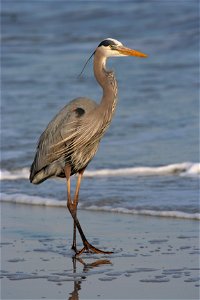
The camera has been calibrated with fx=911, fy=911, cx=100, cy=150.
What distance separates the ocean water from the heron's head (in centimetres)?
147

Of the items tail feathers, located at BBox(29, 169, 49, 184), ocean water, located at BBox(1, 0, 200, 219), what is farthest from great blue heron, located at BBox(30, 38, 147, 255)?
ocean water, located at BBox(1, 0, 200, 219)

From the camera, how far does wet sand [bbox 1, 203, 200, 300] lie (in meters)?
5.69

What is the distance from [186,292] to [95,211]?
98.7 inches

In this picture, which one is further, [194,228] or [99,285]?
[194,228]

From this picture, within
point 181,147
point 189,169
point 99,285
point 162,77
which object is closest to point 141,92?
point 162,77

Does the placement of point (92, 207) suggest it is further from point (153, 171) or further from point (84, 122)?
point (153, 171)

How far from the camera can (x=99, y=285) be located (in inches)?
229

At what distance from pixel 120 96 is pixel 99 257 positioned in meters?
7.22

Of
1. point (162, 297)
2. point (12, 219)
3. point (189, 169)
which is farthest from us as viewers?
point (189, 169)

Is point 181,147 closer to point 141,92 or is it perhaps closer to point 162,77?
point 141,92

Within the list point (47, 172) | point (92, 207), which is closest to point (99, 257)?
point (47, 172)

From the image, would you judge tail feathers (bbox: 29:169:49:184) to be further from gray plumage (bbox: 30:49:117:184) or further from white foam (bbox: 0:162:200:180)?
white foam (bbox: 0:162:200:180)

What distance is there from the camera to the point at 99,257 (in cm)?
662

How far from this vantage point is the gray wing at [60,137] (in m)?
7.13
